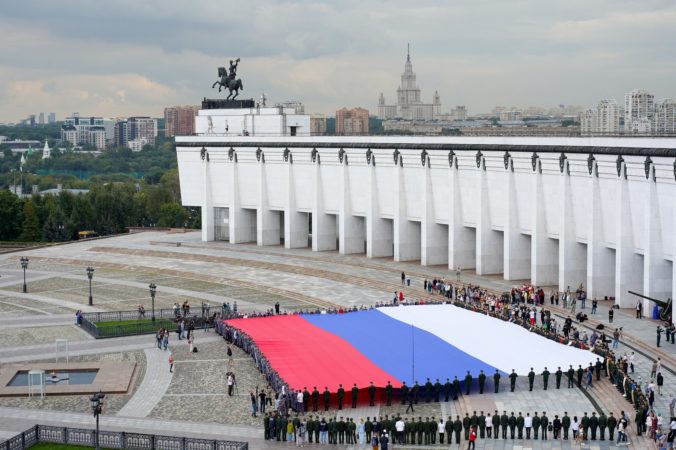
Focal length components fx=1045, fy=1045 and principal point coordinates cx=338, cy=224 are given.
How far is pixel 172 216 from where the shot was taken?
4294 inches

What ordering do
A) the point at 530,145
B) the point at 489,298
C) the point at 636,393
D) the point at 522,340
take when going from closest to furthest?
the point at 636,393 < the point at 522,340 < the point at 489,298 < the point at 530,145

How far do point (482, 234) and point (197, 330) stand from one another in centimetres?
1974

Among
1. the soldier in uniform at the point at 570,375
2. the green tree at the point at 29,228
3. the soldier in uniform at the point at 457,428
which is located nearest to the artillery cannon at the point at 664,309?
the soldier in uniform at the point at 570,375

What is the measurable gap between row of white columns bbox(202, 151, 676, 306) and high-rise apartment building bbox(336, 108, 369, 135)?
3146 inches

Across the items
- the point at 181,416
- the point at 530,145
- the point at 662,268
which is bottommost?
the point at 181,416

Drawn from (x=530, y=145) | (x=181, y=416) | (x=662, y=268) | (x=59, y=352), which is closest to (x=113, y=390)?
(x=181, y=416)

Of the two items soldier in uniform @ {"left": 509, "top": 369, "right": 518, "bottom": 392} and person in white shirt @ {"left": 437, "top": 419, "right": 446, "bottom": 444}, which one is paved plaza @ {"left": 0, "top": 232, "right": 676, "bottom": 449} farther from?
person in white shirt @ {"left": 437, "top": 419, "right": 446, "bottom": 444}

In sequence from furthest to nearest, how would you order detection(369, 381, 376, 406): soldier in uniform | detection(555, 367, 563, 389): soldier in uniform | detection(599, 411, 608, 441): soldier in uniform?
detection(555, 367, 563, 389): soldier in uniform
detection(369, 381, 376, 406): soldier in uniform
detection(599, 411, 608, 441): soldier in uniform

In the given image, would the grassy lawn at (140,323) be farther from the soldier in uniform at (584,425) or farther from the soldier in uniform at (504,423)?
the soldier in uniform at (584,425)

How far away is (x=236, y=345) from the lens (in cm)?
4453

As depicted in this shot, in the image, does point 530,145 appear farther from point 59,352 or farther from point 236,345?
point 59,352

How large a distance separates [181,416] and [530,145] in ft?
95.3

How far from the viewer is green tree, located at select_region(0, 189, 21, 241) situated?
9506cm

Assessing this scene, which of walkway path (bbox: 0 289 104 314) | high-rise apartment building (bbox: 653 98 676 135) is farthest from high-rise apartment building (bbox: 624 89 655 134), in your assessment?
walkway path (bbox: 0 289 104 314)
